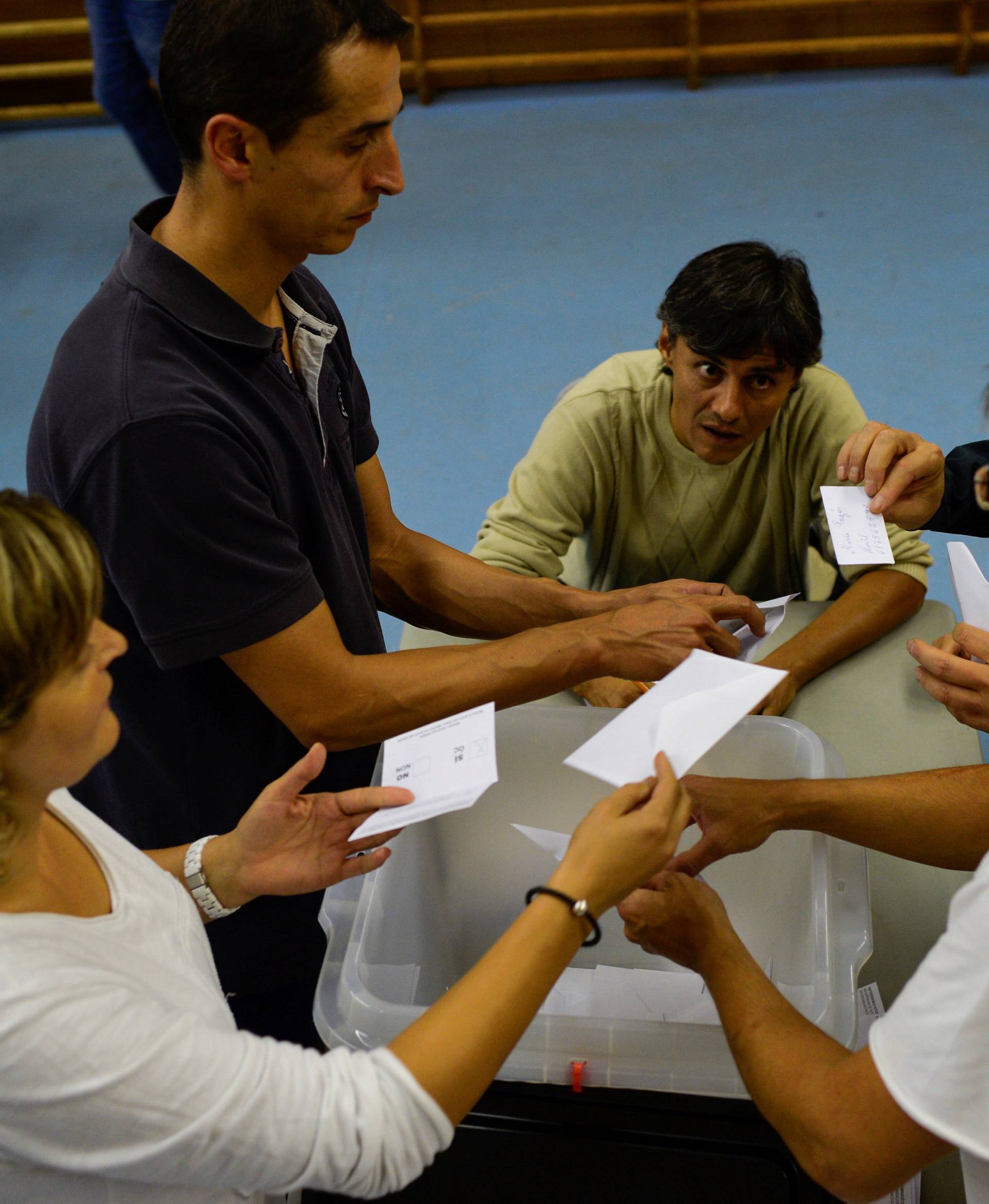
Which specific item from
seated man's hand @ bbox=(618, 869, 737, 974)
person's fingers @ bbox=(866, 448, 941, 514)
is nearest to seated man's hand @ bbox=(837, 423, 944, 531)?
person's fingers @ bbox=(866, 448, 941, 514)

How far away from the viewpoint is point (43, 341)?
4.40 meters

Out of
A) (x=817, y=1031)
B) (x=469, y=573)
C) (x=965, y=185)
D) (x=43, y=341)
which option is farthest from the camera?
(x=965, y=185)

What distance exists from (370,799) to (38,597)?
0.49m

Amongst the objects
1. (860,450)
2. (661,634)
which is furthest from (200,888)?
(860,450)

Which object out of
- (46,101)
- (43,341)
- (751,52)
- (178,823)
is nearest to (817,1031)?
(178,823)

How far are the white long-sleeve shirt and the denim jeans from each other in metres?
3.94

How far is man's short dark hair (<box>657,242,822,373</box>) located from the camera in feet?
6.42

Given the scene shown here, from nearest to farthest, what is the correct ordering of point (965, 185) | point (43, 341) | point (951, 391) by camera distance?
point (951, 391) → point (43, 341) → point (965, 185)

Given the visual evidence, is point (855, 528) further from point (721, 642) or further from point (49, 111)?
point (49, 111)

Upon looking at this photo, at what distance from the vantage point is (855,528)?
1679 mm

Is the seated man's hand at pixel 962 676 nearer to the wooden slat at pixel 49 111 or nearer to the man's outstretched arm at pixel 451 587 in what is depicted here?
the man's outstretched arm at pixel 451 587

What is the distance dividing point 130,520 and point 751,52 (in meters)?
5.11

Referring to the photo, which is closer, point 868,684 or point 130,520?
point 130,520

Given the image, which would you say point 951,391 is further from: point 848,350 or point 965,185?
point 965,185
